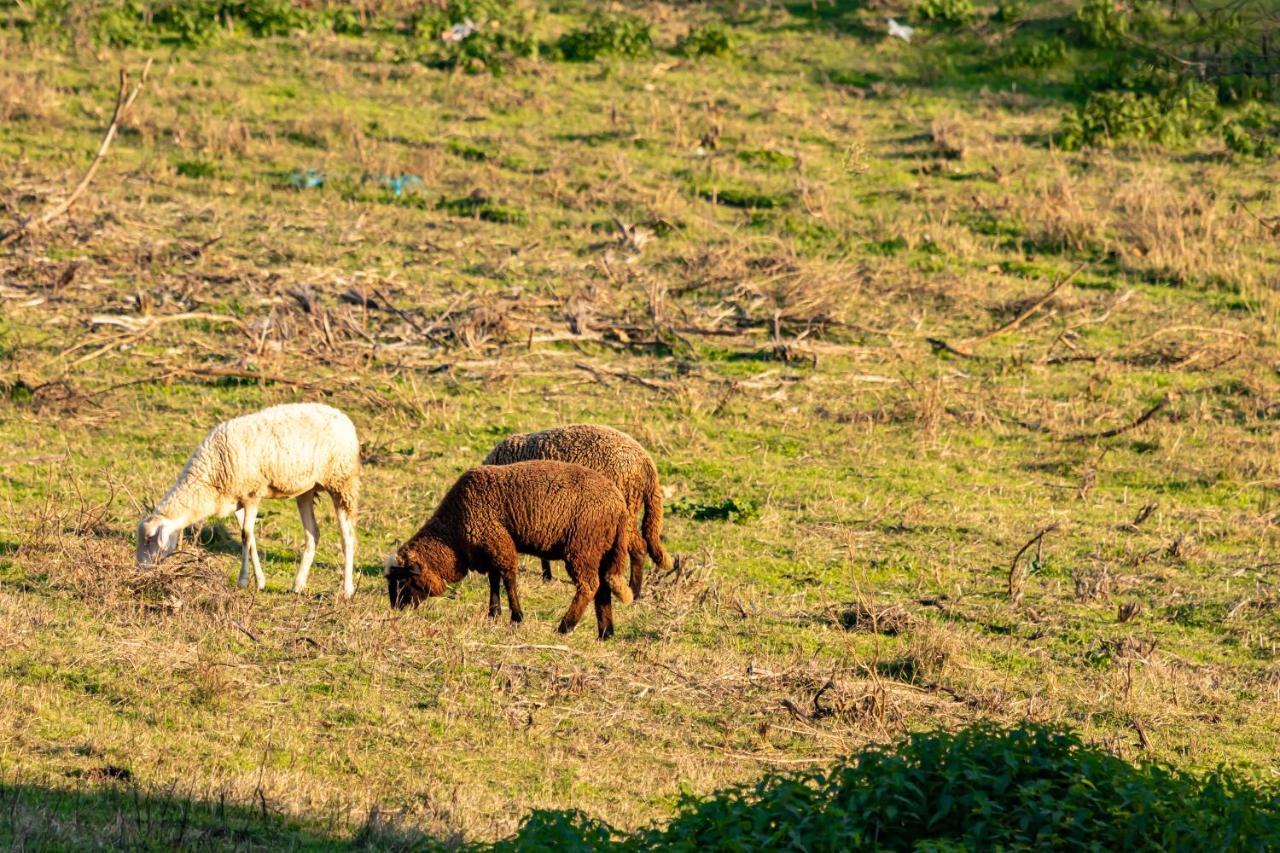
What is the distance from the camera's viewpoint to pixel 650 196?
918 inches

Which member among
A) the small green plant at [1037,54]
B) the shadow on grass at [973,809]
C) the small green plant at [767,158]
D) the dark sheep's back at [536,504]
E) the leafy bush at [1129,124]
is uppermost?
the small green plant at [1037,54]

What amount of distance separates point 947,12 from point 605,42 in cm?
644

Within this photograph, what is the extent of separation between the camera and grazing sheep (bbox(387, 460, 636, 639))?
37.5 feet

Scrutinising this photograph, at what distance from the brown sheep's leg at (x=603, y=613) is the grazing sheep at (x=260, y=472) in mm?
1886

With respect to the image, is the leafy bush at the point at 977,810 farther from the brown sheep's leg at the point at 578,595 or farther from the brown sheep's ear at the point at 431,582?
the brown sheep's ear at the point at 431,582

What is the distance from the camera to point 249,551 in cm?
1224

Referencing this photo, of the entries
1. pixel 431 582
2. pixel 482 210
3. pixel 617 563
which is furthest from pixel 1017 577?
pixel 482 210

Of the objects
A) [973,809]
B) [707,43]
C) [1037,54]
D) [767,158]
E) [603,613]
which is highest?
[1037,54]

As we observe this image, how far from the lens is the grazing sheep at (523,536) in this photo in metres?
11.4

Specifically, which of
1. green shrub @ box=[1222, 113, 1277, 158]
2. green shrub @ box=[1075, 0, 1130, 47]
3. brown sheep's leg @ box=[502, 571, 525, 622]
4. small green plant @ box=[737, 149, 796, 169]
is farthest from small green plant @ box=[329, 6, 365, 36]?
brown sheep's leg @ box=[502, 571, 525, 622]

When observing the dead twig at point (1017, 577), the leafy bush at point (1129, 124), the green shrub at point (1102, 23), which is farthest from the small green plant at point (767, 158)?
the dead twig at point (1017, 577)

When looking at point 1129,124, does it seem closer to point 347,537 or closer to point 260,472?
point 347,537

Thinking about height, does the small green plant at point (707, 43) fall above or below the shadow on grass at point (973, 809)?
above

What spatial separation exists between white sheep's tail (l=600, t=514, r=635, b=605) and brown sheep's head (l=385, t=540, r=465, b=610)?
43.9 inches
